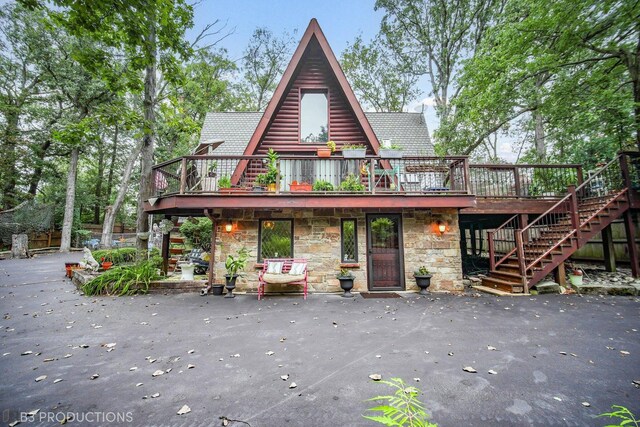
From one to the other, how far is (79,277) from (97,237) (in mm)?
17078

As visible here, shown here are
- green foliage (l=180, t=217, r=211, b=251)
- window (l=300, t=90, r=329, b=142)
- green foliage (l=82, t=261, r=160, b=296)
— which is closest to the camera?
green foliage (l=82, t=261, r=160, b=296)

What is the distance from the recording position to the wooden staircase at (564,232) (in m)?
6.86

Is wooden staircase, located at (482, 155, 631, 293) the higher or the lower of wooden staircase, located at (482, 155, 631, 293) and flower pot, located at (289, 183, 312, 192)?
the lower

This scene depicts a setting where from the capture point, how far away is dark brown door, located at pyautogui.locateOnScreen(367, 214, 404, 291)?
7480mm

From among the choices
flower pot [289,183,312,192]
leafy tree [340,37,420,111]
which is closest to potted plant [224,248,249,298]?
flower pot [289,183,312,192]

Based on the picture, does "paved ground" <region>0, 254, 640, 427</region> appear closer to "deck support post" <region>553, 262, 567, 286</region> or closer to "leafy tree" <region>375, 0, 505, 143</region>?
"deck support post" <region>553, 262, 567, 286</region>

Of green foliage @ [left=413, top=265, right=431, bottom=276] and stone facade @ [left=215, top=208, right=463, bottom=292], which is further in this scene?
stone facade @ [left=215, top=208, right=463, bottom=292]

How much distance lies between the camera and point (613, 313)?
520 cm

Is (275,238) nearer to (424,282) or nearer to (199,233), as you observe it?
(424,282)

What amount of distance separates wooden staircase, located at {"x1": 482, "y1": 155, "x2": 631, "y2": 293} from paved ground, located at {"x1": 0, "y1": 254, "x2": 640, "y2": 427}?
4.05 ft

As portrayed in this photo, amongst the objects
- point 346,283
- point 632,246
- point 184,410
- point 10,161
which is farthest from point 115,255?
point 632,246

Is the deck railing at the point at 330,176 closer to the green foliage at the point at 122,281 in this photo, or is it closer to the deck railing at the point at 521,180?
the deck railing at the point at 521,180

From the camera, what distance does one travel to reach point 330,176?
7375mm

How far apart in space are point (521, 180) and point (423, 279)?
16.0ft
